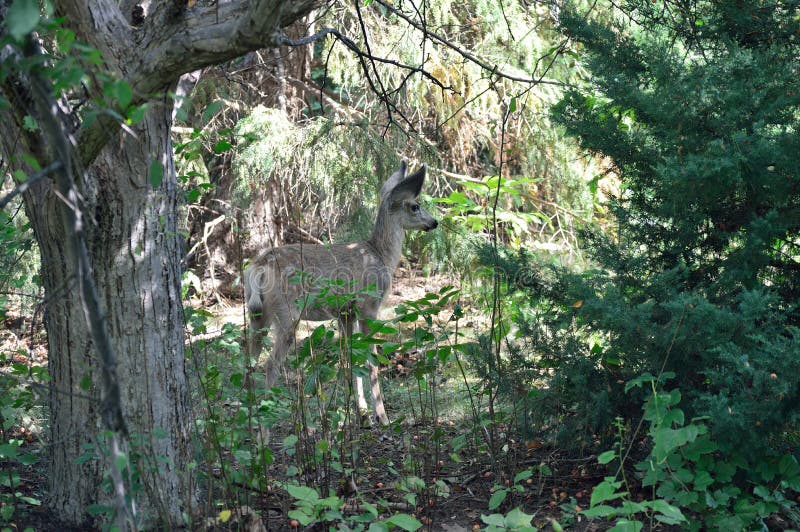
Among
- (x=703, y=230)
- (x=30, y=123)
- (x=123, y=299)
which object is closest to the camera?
(x=30, y=123)

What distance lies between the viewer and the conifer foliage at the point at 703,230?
3941mm

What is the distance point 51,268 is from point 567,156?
7.82 meters

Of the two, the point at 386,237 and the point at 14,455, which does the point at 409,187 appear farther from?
the point at 14,455

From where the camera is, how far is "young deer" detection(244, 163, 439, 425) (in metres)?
7.15

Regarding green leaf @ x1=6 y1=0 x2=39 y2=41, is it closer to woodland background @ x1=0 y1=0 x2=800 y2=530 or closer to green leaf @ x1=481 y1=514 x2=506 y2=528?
woodland background @ x1=0 y1=0 x2=800 y2=530

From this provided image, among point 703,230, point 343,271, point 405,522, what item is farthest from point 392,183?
point 405,522

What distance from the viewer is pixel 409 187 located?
8031mm

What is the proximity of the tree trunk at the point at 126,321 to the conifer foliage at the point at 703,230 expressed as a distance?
2270 millimetres

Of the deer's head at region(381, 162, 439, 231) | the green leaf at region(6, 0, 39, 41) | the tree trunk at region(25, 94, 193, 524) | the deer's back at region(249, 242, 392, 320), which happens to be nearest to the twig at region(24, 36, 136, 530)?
the green leaf at region(6, 0, 39, 41)

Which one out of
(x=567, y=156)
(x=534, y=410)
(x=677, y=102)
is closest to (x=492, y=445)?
(x=534, y=410)

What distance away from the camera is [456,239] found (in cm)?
956

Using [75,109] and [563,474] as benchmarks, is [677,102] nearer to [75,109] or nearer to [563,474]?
[563,474]

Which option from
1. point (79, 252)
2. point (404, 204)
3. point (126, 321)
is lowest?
point (126, 321)

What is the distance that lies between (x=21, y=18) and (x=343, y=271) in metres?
6.02
